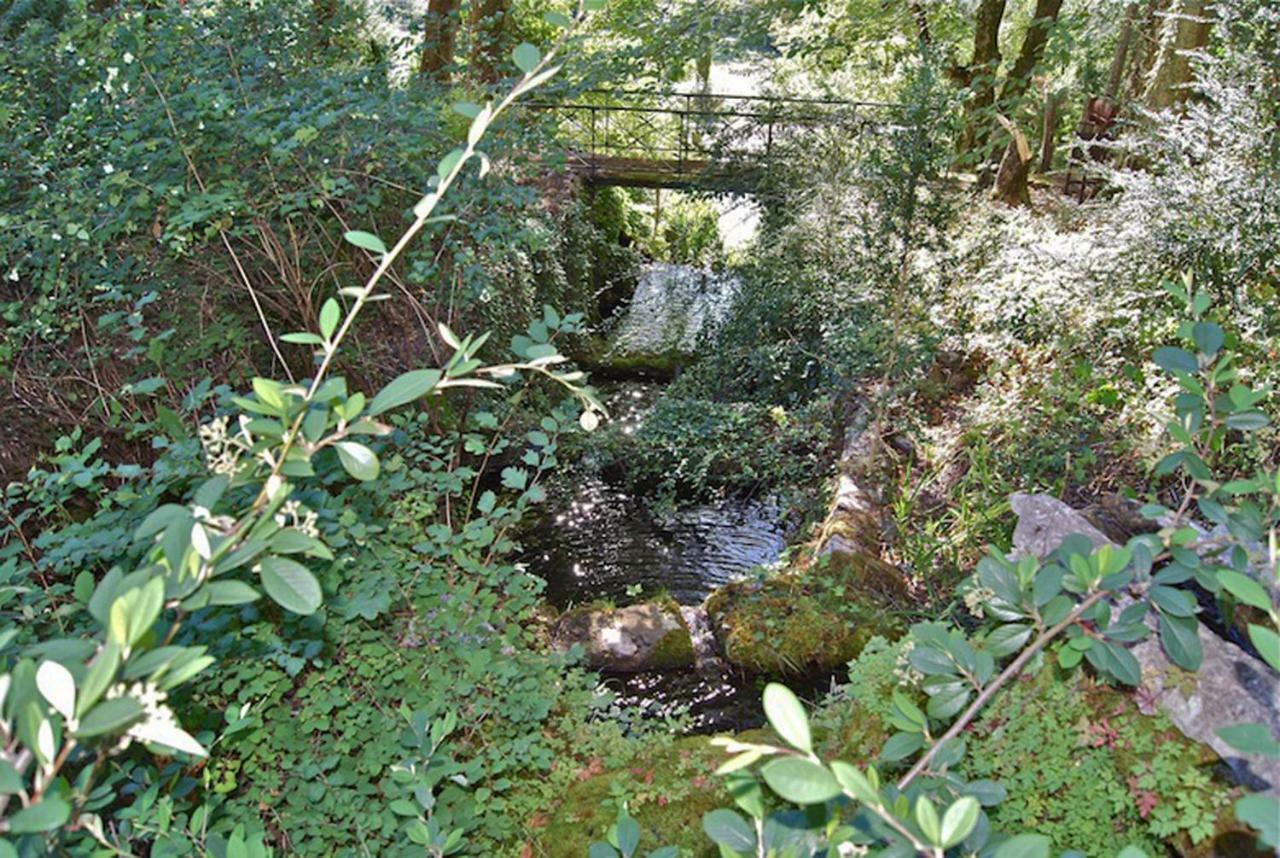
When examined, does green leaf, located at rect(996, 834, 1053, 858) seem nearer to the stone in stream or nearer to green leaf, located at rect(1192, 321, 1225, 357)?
green leaf, located at rect(1192, 321, 1225, 357)

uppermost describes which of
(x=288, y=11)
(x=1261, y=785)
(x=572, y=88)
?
(x=288, y=11)

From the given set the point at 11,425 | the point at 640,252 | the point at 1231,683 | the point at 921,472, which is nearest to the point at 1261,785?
the point at 1231,683

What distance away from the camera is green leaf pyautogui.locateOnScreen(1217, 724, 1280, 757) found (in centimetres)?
71

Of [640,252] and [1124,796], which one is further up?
[1124,796]

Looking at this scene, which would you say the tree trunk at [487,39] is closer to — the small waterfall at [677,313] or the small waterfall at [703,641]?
the small waterfall at [703,641]

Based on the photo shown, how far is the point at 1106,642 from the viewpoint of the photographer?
1285 millimetres

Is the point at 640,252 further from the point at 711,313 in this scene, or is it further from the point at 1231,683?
the point at 1231,683

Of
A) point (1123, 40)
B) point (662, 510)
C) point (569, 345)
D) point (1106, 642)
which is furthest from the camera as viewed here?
point (1123, 40)

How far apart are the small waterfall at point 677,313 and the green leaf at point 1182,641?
748cm

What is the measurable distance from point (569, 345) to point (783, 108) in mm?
3390

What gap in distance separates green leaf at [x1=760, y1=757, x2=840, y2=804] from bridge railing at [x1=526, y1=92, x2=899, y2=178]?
435 cm

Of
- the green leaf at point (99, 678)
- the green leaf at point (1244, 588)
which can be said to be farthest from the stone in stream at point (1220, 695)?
the green leaf at point (99, 678)

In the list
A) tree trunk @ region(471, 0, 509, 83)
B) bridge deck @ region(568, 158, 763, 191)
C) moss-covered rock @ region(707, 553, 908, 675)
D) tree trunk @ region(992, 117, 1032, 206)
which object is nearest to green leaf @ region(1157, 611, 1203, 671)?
moss-covered rock @ region(707, 553, 908, 675)

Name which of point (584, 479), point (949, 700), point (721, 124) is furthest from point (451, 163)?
point (721, 124)
